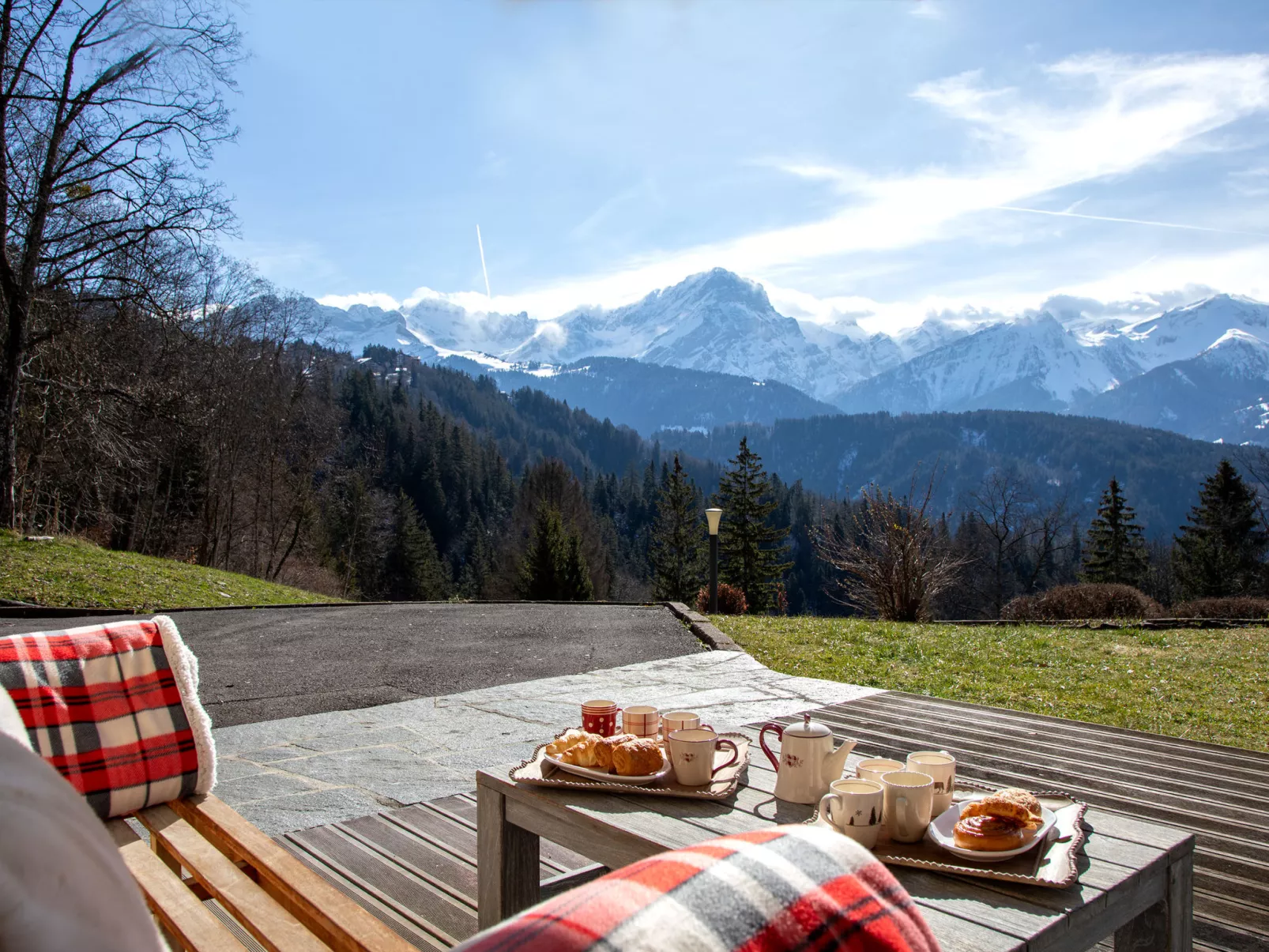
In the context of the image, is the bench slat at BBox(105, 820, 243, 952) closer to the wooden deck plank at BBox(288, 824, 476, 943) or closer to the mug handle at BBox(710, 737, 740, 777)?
the wooden deck plank at BBox(288, 824, 476, 943)

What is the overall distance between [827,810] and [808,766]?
0.74ft

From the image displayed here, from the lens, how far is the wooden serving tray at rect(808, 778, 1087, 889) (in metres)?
1.54

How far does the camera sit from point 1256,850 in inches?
113

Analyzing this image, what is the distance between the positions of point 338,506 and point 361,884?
125ft

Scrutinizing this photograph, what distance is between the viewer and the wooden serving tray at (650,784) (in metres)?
1.97

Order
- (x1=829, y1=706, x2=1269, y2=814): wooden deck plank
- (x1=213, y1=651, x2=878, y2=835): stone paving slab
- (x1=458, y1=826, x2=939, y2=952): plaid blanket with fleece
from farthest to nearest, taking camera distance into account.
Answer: (x1=213, y1=651, x2=878, y2=835): stone paving slab → (x1=829, y1=706, x2=1269, y2=814): wooden deck plank → (x1=458, y1=826, x2=939, y2=952): plaid blanket with fleece

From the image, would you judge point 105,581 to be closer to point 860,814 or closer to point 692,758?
point 692,758

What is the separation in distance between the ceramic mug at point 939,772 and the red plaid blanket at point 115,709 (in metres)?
1.89

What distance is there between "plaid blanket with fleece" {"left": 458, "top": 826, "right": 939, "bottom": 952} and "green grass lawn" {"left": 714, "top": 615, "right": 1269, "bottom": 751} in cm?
542

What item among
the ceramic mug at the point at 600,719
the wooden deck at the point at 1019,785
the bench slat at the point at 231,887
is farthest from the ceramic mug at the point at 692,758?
the bench slat at the point at 231,887

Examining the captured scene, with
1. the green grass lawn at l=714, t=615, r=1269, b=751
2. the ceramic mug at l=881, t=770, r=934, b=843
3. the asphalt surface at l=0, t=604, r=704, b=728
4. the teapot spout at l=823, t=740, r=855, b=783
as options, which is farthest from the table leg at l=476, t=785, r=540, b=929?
the green grass lawn at l=714, t=615, r=1269, b=751

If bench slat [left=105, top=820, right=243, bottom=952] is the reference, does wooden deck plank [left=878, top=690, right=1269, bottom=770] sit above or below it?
below

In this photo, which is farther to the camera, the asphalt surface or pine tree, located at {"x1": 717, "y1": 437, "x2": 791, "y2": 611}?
pine tree, located at {"x1": 717, "y1": 437, "x2": 791, "y2": 611}

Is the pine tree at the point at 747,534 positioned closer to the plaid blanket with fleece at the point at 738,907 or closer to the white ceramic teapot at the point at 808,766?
the white ceramic teapot at the point at 808,766
